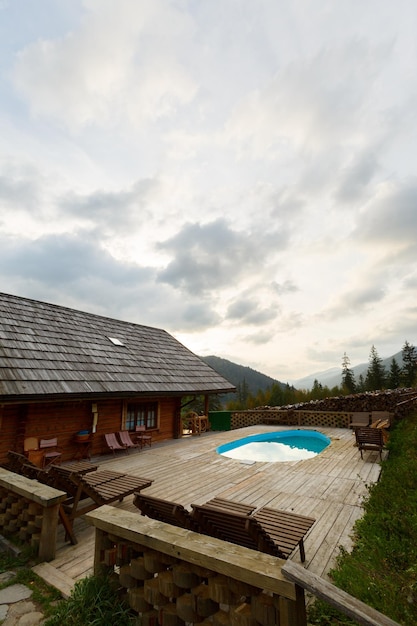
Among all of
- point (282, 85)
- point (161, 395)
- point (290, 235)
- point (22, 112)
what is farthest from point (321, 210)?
point (22, 112)

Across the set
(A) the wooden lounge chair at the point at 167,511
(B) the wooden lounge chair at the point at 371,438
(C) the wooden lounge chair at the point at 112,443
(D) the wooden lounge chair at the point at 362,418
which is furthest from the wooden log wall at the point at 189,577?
(D) the wooden lounge chair at the point at 362,418

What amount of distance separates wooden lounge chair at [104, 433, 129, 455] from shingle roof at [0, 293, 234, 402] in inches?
63.3

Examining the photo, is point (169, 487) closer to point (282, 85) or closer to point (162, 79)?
point (162, 79)

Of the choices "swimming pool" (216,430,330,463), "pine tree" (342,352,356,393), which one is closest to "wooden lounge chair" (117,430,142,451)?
"swimming pool" (216,430,330,463)

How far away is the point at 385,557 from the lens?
12.2 feet

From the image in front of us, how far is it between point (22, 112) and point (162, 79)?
200 inches

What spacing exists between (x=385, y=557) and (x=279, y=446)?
11.4 metres

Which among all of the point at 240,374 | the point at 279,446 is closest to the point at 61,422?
the point at 279,446

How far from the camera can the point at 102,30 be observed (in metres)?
7.61

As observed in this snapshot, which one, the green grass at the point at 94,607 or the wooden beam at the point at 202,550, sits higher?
the wooden beam at the point at 202,550

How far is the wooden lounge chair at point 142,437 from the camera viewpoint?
1107 cm

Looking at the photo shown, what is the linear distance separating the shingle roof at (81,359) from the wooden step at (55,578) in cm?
465

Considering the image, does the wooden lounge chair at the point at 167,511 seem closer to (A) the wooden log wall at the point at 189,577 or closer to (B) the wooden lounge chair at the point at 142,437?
(A) the wooden log wall at the point at 189,577

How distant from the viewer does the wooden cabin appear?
26.3 ft
